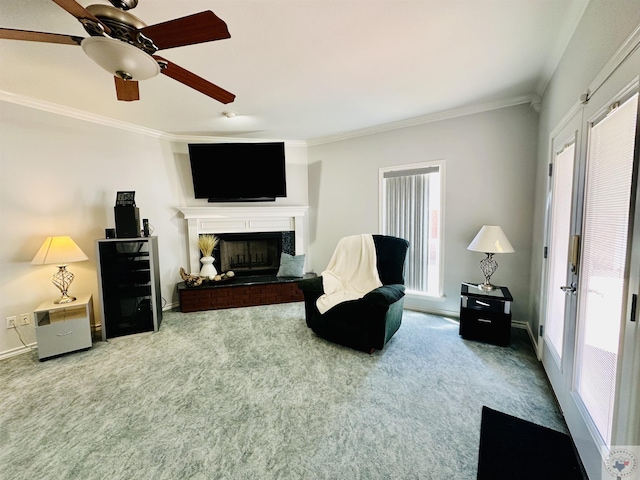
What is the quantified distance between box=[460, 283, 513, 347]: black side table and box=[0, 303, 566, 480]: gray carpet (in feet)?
0.37

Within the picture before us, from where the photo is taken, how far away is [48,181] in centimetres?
286

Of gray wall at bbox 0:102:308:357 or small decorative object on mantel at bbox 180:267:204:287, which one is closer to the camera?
gray wall at bbox 0:102:308:357

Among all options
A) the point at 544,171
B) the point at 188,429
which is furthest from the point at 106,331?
the point at 544,171

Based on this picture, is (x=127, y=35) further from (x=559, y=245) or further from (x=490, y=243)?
(x=490, y=243)

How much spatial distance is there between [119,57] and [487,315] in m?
3.39

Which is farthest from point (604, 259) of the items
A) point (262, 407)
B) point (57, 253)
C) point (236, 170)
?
point (57, 253)

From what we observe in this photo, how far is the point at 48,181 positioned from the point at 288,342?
3.10 m

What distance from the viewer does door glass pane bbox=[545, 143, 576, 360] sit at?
1902mm

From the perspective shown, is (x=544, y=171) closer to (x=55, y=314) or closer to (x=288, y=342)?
(x=288, y=342)

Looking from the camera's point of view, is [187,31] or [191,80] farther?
[191,80]

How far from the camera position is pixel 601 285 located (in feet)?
4.33

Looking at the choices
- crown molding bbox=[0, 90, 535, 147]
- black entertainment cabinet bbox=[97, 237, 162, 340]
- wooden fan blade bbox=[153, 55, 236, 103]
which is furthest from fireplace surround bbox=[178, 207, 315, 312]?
wooden fan blade bbox=[153, 55, 236, 103]

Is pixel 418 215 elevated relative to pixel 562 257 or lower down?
→ elevated

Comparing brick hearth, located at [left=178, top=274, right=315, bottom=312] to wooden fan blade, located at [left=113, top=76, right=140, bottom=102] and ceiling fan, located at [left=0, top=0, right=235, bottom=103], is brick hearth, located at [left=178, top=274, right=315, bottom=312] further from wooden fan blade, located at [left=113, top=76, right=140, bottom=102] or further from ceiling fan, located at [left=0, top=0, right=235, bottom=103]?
ceiling fan, located at [left=0, top=0, right=235, bottom=103]
